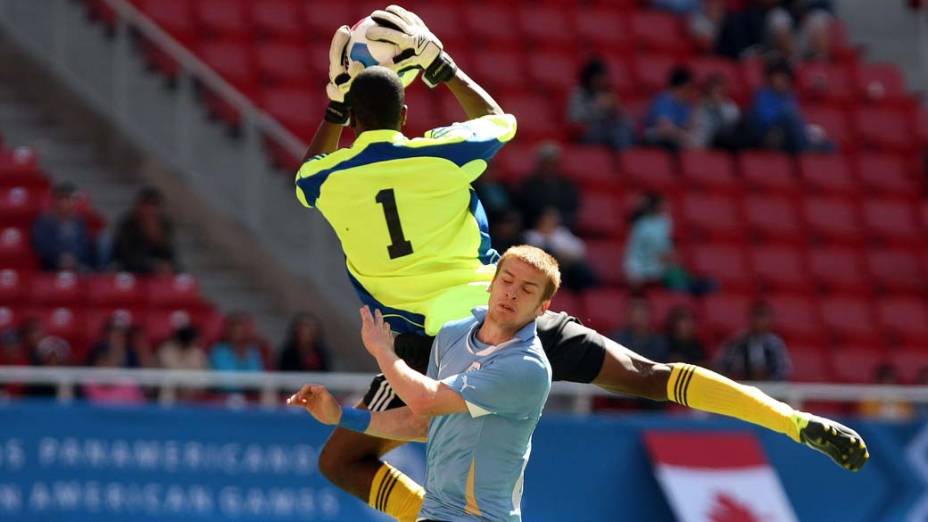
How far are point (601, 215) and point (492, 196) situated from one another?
5.80 feet

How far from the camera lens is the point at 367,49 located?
6.64 m

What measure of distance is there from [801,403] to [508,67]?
488 cm

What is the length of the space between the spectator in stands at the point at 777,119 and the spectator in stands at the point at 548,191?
285 cm

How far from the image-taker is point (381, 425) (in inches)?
238

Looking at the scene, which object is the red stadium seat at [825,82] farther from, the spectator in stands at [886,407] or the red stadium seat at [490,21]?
the spectator in stands at [886,407]

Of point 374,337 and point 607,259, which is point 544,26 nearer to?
point 607,259

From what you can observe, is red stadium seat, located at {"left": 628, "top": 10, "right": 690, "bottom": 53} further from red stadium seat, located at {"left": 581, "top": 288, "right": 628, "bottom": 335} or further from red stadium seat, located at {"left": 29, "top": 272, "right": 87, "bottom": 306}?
red stadium seat, located at {"left": 29, "top": 272, "right": 87, "bottom": 306}

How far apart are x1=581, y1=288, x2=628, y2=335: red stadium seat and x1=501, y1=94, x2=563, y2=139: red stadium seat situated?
196cm

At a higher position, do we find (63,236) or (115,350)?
(63,236)

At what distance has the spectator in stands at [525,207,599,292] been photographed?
13.7 meters

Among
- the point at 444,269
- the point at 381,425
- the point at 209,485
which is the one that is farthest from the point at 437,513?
the point at 209,485

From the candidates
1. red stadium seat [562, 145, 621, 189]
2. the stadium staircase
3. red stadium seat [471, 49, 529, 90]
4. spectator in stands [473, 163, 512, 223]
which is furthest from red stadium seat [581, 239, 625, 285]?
red stadium seat [471, 49, 529, 90]

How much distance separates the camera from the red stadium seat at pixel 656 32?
57.8 ft

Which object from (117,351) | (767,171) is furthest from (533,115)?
(117,351)
